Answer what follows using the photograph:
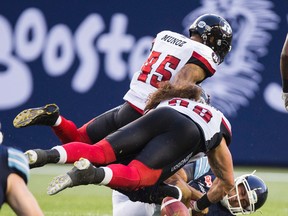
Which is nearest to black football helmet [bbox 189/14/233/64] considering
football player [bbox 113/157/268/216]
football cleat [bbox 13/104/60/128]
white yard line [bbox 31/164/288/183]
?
football player [bbox 113/157/268/216]

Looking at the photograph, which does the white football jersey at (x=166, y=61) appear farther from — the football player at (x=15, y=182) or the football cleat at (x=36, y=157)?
the football player at (x=15, y=182)

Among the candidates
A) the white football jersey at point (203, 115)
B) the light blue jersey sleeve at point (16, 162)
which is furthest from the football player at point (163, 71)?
the light blue jersey sleeve at point (16, 162)

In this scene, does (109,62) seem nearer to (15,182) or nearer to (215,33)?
(215,33)

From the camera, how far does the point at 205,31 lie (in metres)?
6.74

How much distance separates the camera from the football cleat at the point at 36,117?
6.09m

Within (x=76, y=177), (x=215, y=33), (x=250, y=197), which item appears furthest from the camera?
(x=215, y=33)

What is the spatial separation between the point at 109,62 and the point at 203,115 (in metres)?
5.93

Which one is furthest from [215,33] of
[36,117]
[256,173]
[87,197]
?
[256,173]

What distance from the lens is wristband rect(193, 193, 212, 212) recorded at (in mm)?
6008

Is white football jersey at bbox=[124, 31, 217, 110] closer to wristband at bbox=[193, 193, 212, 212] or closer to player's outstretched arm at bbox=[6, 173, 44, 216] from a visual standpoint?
wristband at bbox=[193, 193, 212, 212]

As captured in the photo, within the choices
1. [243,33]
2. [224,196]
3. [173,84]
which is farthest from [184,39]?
[243,33]

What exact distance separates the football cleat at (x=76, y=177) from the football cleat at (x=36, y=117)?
1.04m

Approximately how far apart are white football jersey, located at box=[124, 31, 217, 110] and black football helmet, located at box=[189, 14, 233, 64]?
0.18m

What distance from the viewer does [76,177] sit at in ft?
16.7
